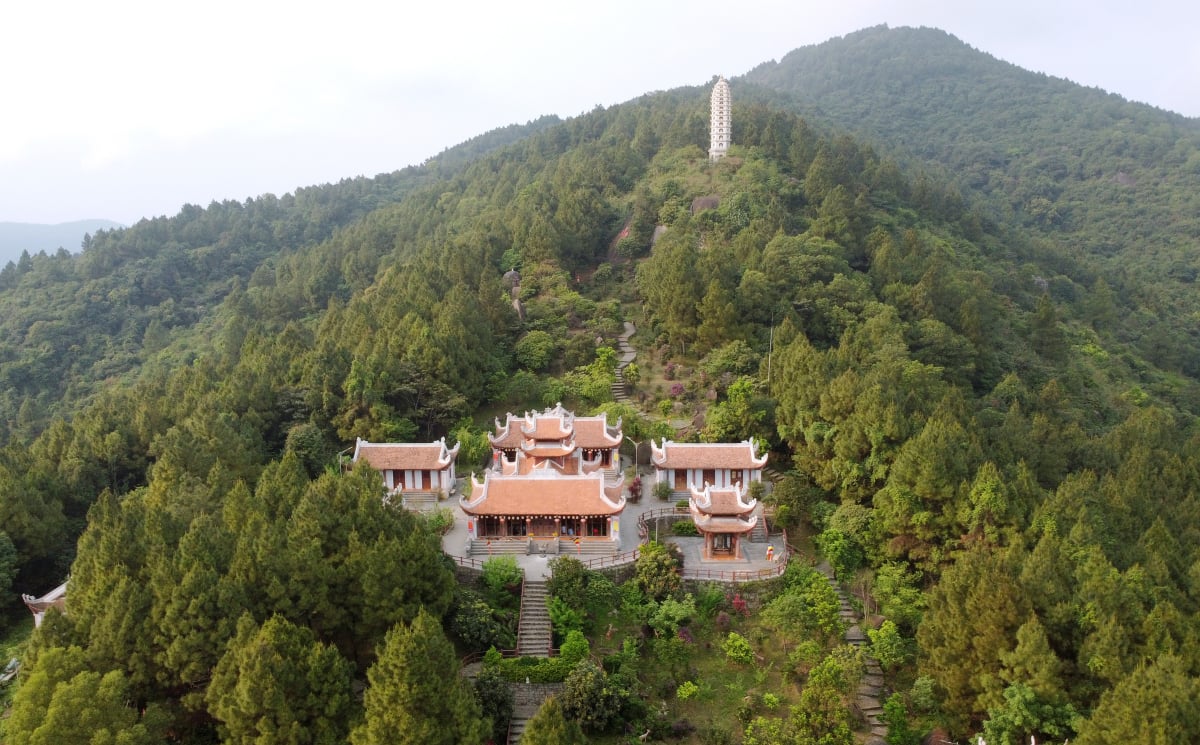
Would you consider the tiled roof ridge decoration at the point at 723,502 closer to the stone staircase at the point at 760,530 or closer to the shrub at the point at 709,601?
the stone staircase at the point at 760,530

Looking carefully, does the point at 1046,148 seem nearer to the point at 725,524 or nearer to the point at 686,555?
the point at 725,524

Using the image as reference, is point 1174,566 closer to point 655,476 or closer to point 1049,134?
point 655,476

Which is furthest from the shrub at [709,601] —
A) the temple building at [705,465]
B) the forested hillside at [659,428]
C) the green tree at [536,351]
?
the green tree at [536,351]

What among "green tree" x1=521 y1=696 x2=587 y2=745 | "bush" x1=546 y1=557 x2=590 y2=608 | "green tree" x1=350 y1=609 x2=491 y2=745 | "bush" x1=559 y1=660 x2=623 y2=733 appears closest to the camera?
"green tree" x1=521 y1=696 x2=587 y2=745

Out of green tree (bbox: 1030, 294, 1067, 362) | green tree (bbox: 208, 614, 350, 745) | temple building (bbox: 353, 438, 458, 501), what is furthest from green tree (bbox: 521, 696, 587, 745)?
green tree (bbox: 1030, 294, 1067, 362)

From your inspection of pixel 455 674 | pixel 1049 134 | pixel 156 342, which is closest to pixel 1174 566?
pixel 455 674

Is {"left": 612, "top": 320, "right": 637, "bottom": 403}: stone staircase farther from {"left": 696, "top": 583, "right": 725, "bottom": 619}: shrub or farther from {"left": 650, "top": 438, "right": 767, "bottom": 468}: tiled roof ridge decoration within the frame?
{"left": 696, "top": 583, "right": 725, "bottom": 619}: shrub
